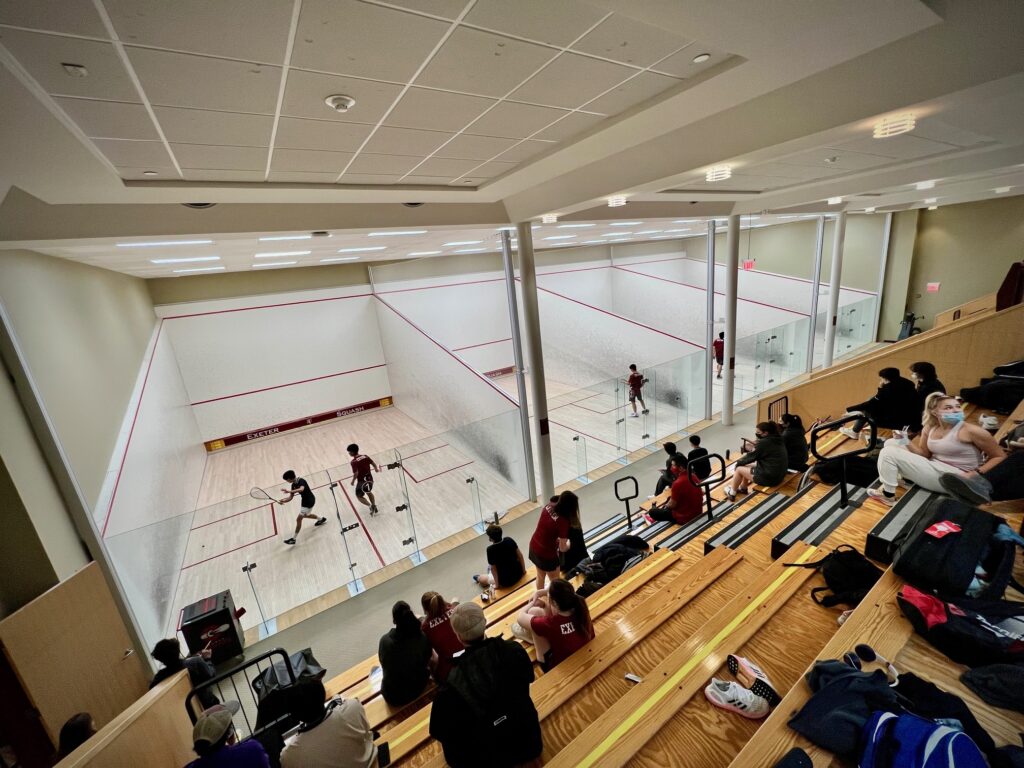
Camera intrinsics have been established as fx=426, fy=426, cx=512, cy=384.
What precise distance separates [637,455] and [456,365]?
333 centimetres

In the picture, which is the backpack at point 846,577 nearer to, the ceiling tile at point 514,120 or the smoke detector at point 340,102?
the ceiling tile at point 514,120

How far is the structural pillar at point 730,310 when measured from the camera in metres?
6.92

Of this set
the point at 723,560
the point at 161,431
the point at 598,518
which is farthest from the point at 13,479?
the point at 598,518

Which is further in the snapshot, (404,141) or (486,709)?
(404,141)

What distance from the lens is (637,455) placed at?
6867 mm

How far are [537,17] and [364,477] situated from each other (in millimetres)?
4920

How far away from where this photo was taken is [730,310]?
7297 mm

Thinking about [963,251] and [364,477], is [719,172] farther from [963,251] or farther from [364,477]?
[963,251]

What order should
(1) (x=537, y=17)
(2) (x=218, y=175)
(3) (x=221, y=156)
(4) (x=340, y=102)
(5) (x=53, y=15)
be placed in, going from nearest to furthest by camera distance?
(5) (x=53, y=15) < (1) (x=537, y=17) < (4) (x=340, y=102) < (3) (x=221, y=156) < (2) (x=218, y=175)

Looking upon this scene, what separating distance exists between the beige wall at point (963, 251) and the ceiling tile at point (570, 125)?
12813 millimetres

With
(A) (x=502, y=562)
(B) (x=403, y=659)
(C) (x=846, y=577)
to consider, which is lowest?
(A) (x=502, y=562)

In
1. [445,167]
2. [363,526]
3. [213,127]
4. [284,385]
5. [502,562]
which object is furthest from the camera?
[284,385]

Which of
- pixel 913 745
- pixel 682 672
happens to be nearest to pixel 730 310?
pixel 682 672

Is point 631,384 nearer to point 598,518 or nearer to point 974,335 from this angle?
point 598,518
